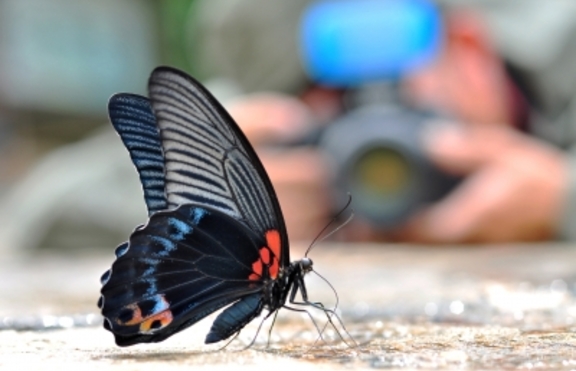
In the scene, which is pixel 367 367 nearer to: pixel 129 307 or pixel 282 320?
pixel 129 307

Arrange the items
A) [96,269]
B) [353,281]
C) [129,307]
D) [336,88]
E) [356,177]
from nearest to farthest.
A: [129,307] < [353,281] < [96,269] < [356,177] < [336,88]

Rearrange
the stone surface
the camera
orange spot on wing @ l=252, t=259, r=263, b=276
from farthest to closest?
1. the camera
2. orange spot on wing @ l=252, t=259, r=263, b=276
3. the stone surface

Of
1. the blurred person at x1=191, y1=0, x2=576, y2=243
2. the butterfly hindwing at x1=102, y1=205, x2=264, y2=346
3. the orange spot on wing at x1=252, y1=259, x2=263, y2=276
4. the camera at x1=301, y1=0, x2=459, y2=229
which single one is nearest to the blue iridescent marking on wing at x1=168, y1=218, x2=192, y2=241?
the butterfly hindwing at x1=102, y1=205, x2=264, y2=346

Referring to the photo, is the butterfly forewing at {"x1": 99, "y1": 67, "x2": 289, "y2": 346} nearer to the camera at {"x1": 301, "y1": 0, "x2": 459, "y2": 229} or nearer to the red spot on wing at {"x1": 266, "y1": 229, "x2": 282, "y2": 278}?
the red spot on wing at {"x1": 266, "y1": 229, "x2": 282, "y2": 278}

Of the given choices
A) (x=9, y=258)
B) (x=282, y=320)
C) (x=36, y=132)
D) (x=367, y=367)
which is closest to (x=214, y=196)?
(x=367, y=367)

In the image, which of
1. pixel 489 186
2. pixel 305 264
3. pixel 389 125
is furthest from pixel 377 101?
pixel 305 264

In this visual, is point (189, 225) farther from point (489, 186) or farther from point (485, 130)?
point (485, 130)
